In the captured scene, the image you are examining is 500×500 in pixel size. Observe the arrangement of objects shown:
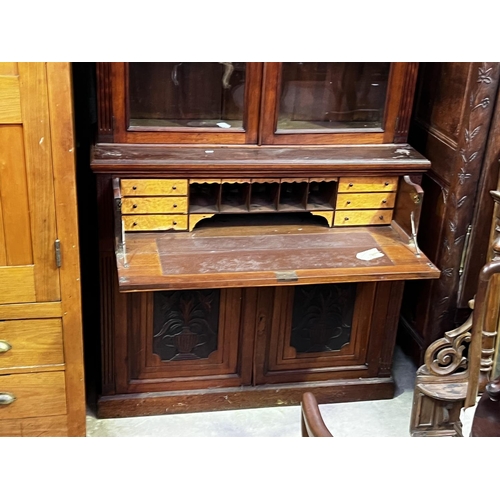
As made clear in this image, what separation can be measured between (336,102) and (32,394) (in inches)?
51.7

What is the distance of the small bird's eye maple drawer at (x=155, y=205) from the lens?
2186mm

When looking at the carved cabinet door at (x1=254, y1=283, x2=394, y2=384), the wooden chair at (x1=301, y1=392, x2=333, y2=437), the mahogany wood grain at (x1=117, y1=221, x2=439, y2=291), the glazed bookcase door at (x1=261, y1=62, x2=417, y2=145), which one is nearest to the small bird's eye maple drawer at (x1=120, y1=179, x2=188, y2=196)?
the mahogany wood grain at (x1=117, y1=221, x2=439, y2=291)

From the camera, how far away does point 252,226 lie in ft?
7.61

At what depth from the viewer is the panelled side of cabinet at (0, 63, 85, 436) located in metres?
1.65

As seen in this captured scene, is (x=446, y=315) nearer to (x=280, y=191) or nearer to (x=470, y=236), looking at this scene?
(x=470, y=236)

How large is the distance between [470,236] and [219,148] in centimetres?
90

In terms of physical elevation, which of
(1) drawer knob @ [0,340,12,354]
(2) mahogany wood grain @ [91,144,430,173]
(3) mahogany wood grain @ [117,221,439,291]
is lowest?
(1) drawer knob @ [0,340,12,354]

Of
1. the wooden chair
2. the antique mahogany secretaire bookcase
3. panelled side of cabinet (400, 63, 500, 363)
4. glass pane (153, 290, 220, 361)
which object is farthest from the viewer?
glass pane (153, 290, 220, 361)

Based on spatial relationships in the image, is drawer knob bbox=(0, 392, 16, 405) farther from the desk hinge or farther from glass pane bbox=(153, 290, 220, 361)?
glass pane bbox=(153, 290, 220, 361)

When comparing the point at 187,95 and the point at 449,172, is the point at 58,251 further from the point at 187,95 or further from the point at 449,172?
the point at 449,172

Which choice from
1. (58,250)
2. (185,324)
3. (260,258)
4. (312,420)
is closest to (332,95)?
(260,258)

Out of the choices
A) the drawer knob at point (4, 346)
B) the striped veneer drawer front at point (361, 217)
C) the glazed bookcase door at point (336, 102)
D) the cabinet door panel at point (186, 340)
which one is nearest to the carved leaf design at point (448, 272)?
the striped veneer drawer front at point (361, 217)

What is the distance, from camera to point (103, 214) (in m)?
2.17
